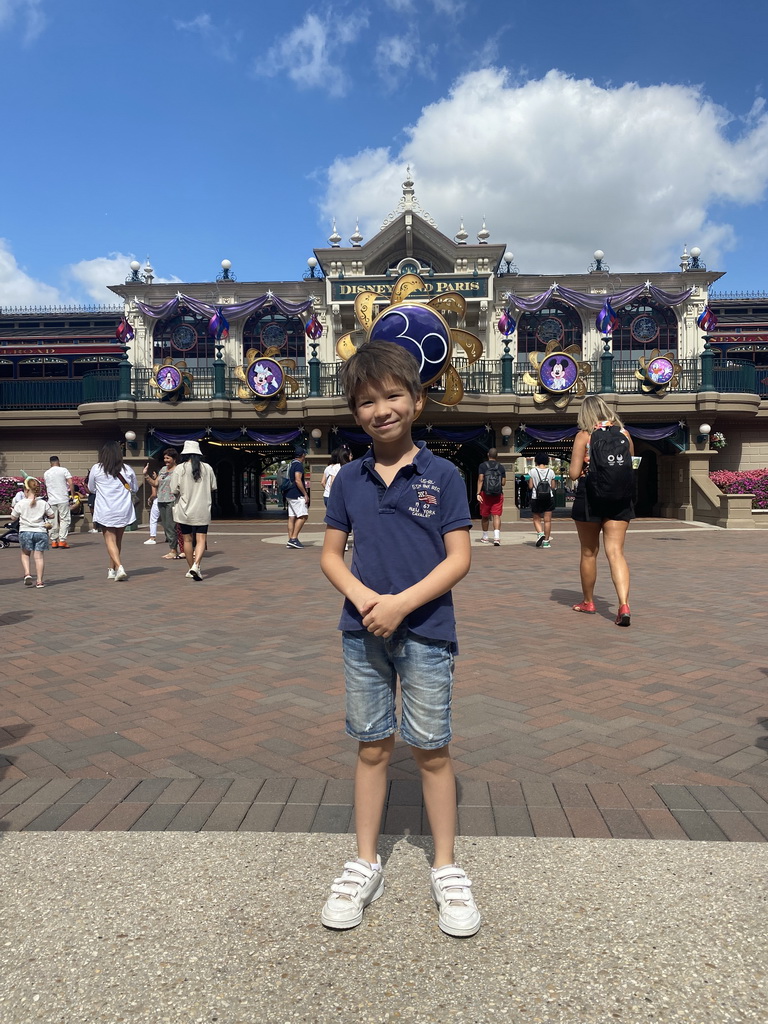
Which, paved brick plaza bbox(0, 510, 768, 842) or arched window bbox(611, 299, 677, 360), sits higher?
arched window bbox(611, 299, 677, 360)

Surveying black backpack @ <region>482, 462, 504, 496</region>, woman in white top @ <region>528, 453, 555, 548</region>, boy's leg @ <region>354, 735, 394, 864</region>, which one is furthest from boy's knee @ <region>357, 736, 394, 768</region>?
woman in white top @ <region>528, 453, 555, 548</region>

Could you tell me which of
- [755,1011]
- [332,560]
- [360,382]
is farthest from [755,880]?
[360,382]

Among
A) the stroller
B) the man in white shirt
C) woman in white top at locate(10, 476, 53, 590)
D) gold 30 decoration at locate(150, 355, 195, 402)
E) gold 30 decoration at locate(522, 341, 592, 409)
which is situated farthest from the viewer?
gold 30 decoration at locate(150, 355, 195, 402)

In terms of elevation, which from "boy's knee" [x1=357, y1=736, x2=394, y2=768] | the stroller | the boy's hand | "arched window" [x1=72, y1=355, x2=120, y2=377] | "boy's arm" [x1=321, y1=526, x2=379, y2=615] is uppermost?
"arched window" [x1=72, y1=355, x2=120, y2=377]

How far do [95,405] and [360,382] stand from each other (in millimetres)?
22564

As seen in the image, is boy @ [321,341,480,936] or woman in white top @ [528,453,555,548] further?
woman in white top @ [528,453,555,548]

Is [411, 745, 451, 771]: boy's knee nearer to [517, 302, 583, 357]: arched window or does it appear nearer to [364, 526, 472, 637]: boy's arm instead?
[364, 526, 472, 637]: boy's arm

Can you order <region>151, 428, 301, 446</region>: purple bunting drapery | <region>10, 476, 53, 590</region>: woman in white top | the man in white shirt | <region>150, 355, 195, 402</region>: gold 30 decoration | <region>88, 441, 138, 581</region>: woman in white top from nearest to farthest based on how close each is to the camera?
<region>10, 476, 53, 590</region>: woman in white top < <region>88, 441, 138, 581</region>: woman in white top < the man in white shirt < <region>150, 355, 195, 402</region>: gold 30 decoration < <region>151, 428, 301, 446</region>: purple bunting drapery

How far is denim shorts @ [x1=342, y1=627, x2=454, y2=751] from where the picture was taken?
2143 mm

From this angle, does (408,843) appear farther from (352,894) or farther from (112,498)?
(112,498)

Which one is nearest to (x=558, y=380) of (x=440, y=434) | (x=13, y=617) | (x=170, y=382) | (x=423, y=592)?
(x=440, y=434)

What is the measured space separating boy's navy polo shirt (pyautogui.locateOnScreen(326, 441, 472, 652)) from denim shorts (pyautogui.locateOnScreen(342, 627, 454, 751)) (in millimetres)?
54

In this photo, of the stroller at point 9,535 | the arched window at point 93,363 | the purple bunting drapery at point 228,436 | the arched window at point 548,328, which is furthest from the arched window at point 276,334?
the stroller at point 9,535

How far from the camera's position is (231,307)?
2561 cm
